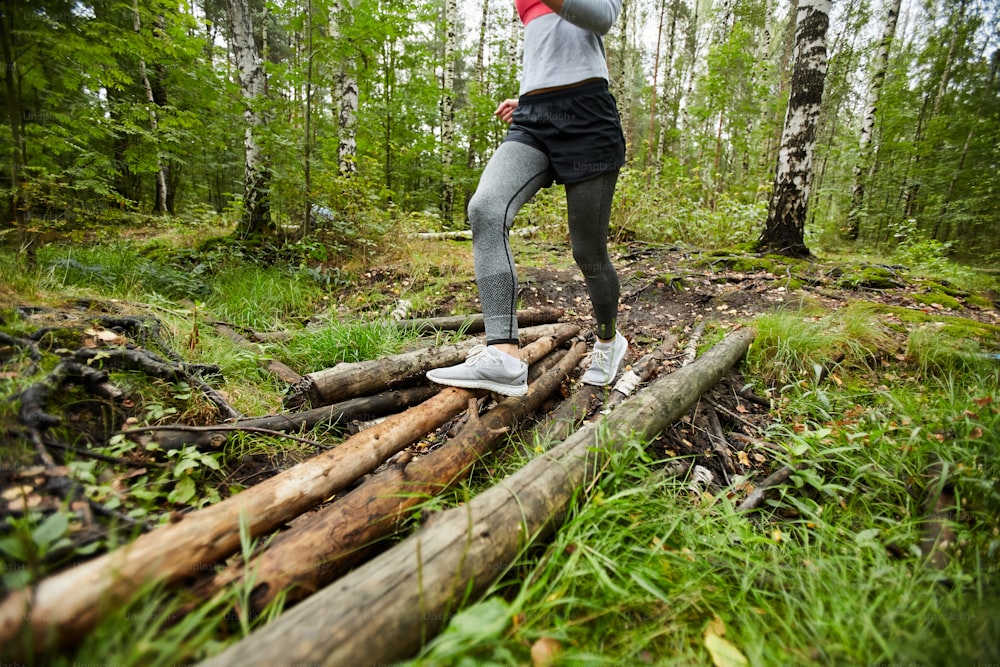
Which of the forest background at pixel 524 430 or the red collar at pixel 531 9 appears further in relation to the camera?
the red collar at pixel 531 9

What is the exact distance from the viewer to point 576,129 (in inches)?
75.2

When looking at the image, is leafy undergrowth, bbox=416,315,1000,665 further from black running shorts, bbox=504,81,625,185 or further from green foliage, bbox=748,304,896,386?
black running shorts, bbox=504,81,625,185

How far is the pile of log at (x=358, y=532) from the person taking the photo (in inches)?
31.0

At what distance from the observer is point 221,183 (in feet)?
52.0

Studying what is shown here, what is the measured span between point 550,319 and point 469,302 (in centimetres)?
97

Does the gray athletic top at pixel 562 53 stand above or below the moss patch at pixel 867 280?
above

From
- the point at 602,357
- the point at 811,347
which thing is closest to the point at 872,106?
the point at 811,347

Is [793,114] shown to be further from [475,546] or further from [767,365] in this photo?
[475,546]

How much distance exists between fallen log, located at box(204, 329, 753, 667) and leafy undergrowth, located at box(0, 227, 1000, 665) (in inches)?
2.8

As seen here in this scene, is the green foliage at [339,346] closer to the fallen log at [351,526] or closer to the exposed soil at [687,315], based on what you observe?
the exposed soil at [687,315]

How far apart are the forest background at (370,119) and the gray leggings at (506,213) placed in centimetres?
388

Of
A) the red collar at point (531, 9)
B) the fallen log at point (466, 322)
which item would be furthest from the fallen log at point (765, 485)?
the red collar at point (531, 9)

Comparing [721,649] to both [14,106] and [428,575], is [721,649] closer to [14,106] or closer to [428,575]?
[428,575]

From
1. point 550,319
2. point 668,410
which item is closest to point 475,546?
point 668,410
